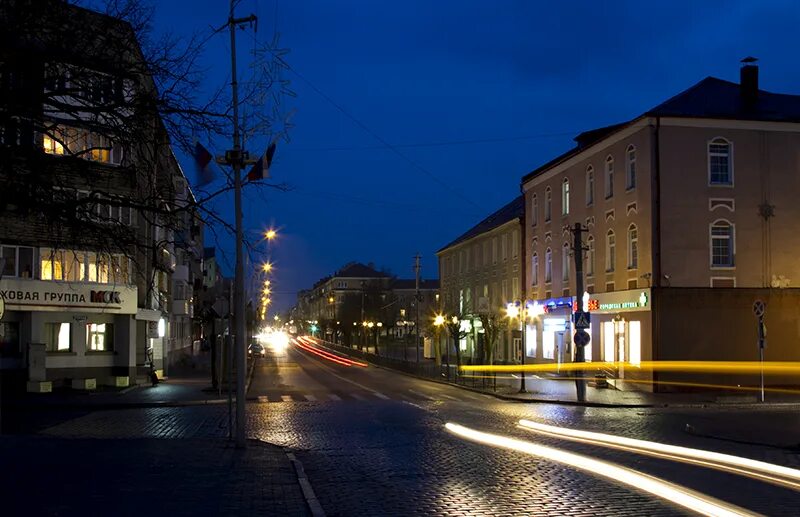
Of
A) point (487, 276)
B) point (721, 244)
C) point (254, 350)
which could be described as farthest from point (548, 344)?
point (254, 350)

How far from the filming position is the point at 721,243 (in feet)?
116

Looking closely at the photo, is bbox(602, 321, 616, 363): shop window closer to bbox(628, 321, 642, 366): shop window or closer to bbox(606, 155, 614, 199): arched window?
bbox(628, 321, 642, 366): shop window

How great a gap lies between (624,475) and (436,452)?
171 inches

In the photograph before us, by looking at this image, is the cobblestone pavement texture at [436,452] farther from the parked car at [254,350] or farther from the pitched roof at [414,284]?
the pitched roof at [414,284]

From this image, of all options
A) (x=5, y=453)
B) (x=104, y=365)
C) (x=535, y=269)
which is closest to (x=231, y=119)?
(x=5, y=453)

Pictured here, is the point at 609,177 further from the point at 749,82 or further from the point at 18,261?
the point at 18,261

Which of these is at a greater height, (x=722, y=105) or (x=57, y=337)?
(x=722, y=105)

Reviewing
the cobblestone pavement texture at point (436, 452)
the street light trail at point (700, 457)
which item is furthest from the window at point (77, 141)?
the street light trail at point (700, 457)

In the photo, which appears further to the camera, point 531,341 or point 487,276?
point 487,276

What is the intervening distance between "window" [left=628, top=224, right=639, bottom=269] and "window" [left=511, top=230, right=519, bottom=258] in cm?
1630

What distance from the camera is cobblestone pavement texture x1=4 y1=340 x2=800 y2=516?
403 inches

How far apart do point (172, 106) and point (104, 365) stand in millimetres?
27495

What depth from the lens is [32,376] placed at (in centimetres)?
3128

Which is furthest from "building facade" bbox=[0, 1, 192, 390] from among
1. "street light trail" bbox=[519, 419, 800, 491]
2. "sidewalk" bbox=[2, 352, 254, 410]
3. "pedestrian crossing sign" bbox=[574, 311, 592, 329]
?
"pedestrian crossing sign" bbox=[574, 311, 592, 329]
